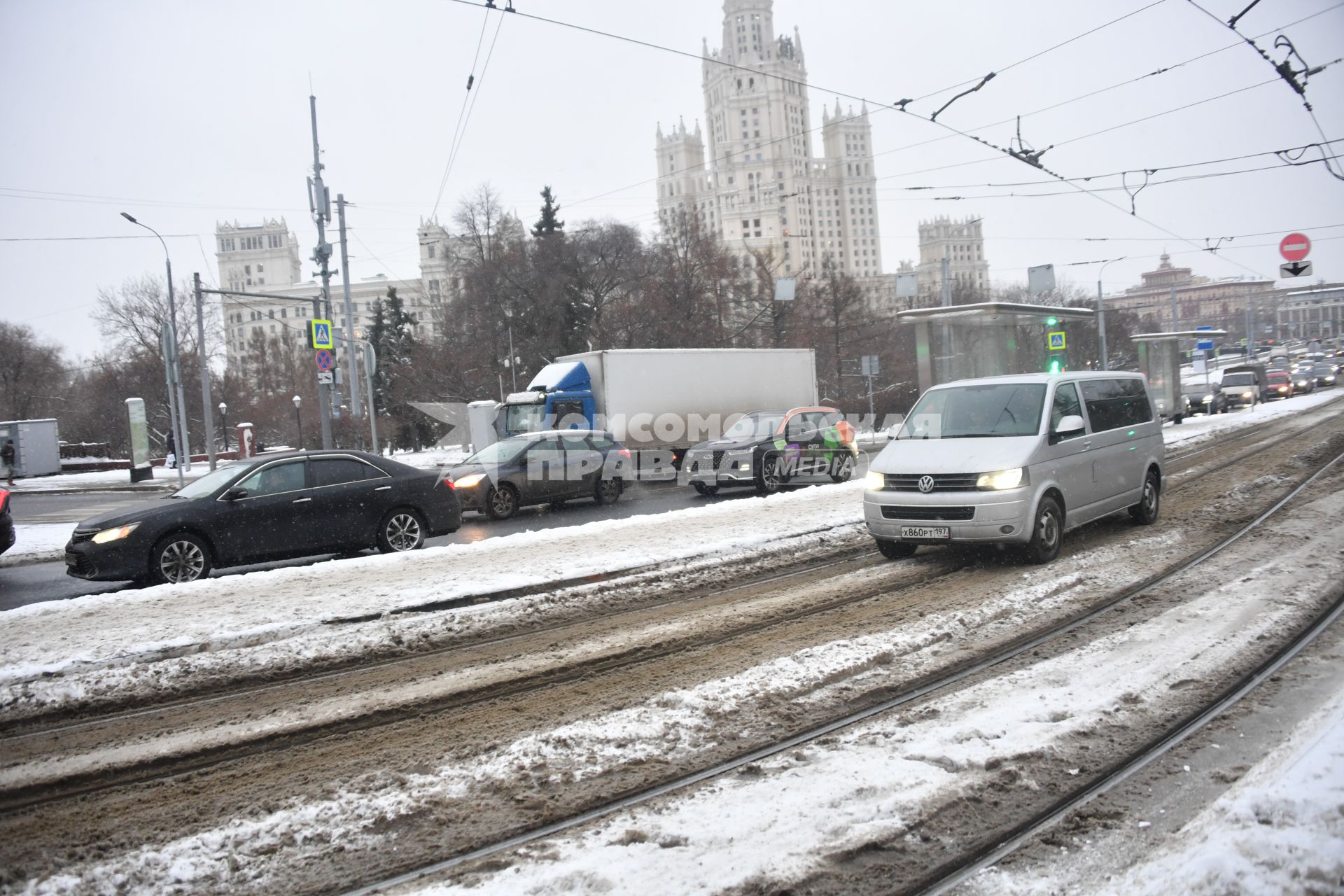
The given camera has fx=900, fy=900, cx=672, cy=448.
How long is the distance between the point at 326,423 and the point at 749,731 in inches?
886

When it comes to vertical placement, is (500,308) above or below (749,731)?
above

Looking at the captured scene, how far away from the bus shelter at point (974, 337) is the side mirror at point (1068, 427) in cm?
1296

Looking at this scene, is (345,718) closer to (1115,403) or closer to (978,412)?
(978,412)

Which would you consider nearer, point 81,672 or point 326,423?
point 81,672

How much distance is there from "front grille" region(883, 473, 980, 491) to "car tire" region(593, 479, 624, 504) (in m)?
9.74

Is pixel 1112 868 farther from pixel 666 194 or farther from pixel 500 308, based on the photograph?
pixel 666 194

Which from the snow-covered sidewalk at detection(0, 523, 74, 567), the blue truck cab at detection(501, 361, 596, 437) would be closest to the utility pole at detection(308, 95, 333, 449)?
the blue truck cab at detection(501, 361, 596, 437)

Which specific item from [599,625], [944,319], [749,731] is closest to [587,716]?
[749,731]

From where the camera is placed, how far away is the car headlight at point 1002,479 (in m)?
8.45

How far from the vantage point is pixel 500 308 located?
49.0m

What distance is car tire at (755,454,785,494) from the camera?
17.9 metres

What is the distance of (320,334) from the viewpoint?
24531mm

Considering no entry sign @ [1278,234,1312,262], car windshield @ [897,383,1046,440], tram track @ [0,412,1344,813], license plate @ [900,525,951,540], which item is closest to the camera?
tram track @ [0,412,1344,813]

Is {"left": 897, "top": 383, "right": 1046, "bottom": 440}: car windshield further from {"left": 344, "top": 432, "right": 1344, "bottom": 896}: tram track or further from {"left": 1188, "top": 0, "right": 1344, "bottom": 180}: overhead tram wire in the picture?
{"left": 1188, "top": 0, "right": 1344, "bottom": 180}: overhead tram wire
